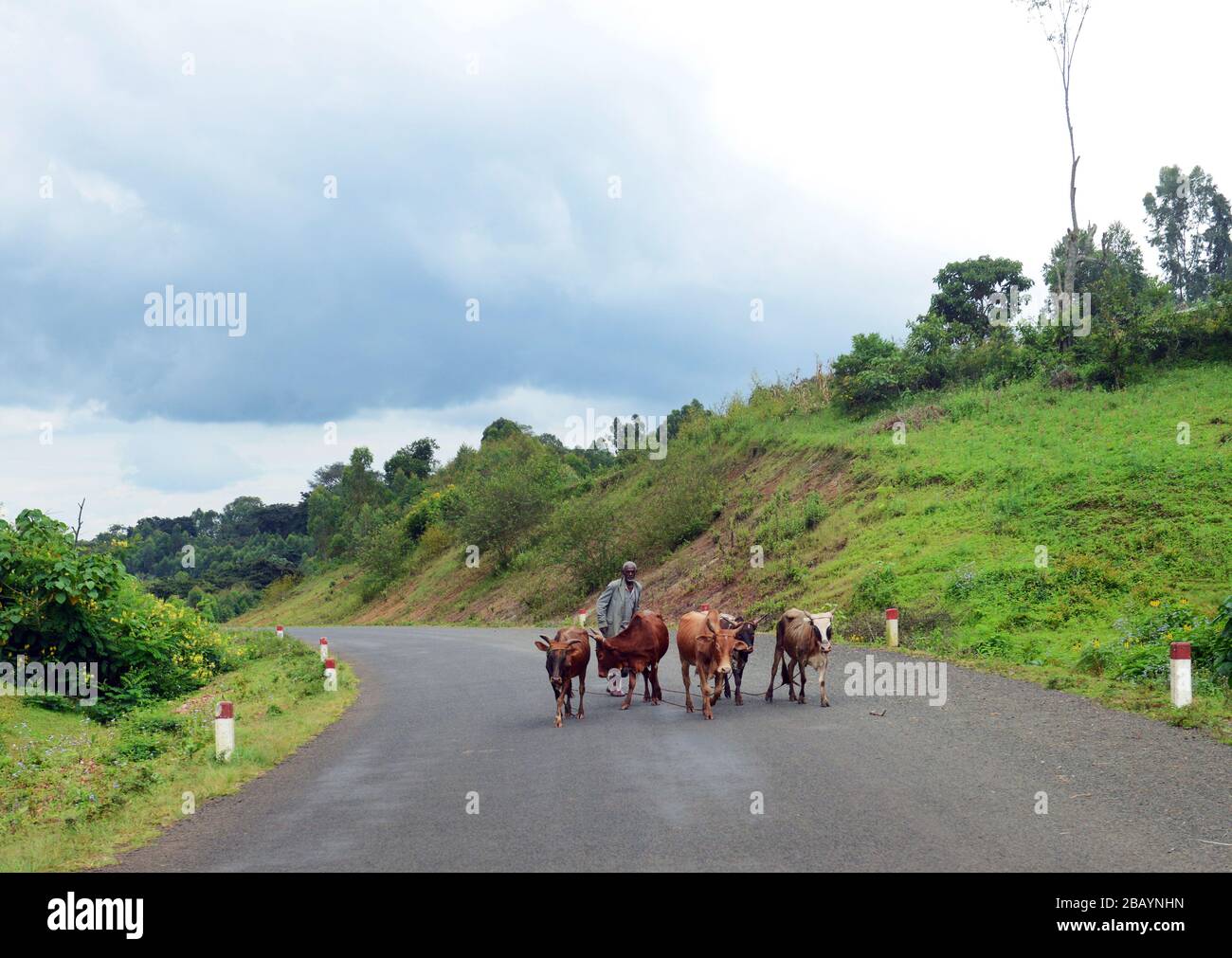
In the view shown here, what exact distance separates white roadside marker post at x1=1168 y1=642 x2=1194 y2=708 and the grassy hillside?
253 centimetres

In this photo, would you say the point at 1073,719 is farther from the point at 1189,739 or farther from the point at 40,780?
the point at 40,780

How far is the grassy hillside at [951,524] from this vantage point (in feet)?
65.0

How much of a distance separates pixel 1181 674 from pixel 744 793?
6742mm

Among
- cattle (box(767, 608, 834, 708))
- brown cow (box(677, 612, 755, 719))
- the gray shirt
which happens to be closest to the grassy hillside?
cattle (box(767, 608, 834, 708))

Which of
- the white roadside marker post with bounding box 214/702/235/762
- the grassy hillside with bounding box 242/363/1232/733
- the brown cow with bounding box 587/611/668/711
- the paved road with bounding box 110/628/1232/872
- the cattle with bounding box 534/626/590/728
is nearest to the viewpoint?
the paved road with bounding box 110/628/1232/872

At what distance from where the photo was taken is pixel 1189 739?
10992mm

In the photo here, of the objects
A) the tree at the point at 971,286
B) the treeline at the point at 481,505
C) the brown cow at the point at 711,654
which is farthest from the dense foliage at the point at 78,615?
the tree at the point at 971,286

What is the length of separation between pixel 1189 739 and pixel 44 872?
1096 centimetres

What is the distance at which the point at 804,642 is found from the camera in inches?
563

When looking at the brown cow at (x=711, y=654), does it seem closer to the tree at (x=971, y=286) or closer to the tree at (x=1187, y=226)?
the tree at (x=971, y=286)

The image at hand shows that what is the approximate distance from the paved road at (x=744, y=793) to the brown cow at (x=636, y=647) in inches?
22.8

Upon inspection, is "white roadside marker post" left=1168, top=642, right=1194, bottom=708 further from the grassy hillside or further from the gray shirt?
the gray shirt

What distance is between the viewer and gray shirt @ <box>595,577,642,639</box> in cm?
1479
